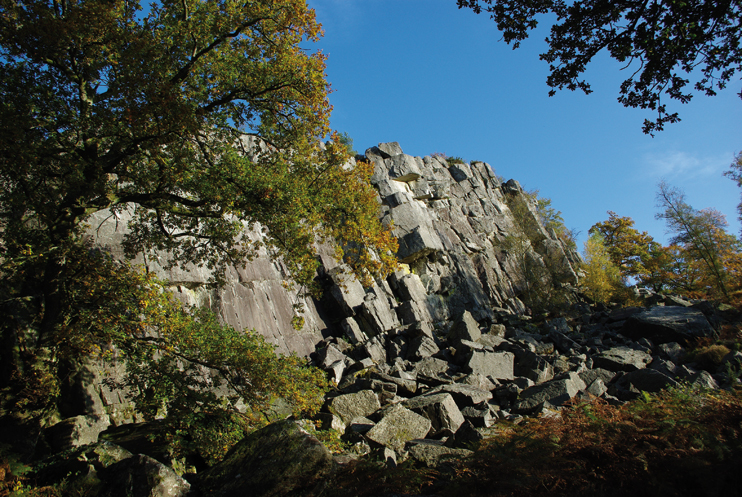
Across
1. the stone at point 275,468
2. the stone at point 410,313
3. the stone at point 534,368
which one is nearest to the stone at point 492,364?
the stone at point 534,368

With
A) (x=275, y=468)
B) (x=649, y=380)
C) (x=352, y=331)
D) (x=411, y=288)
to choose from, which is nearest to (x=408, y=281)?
(x=411, y=288)

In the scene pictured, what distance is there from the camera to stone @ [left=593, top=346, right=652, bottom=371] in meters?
15.8

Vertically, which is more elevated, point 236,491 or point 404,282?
point 404,282

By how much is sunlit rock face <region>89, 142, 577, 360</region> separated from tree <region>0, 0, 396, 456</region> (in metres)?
2.04

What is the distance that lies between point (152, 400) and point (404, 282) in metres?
20.1

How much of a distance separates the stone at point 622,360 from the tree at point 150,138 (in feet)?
38.7

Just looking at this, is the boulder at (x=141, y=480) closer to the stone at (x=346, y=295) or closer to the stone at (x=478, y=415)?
the stone at (x=478, y=415)

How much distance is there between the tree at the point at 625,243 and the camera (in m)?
44.3

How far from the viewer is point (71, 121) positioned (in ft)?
29.7

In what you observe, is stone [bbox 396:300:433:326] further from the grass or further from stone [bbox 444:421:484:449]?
the grass

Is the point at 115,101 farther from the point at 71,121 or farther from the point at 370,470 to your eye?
the point at 370,470

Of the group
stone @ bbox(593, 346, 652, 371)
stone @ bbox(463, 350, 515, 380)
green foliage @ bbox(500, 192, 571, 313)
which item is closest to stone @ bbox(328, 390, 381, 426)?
stone @ bbox(463, 350, 515, 380)

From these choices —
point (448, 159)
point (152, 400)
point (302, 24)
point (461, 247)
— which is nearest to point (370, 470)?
point (152, 400)

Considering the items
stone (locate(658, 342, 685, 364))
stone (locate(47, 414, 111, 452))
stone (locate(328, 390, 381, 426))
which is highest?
stone (locate(47, 414, 111, 452))
